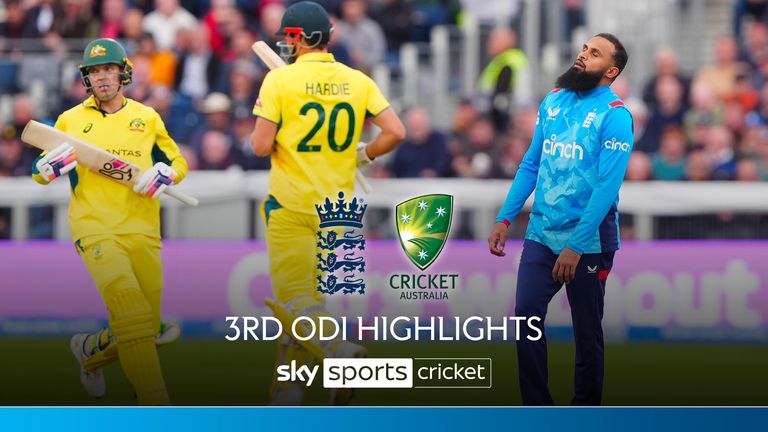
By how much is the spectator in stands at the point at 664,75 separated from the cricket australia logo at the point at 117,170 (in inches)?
200

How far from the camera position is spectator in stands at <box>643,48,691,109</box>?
12.1 meters

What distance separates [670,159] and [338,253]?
394 centimetres

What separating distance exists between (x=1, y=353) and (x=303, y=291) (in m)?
1.73

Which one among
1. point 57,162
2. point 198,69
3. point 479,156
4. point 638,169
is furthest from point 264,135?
point 198,69

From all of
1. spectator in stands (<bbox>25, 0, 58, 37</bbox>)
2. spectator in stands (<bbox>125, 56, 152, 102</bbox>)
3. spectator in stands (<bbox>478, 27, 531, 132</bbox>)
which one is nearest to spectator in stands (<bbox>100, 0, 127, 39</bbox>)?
Result: spectator in stands (<bbox>25, 0, 58, 37</bbox>)

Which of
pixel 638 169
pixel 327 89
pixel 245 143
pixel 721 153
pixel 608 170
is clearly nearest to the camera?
pixel 608 170

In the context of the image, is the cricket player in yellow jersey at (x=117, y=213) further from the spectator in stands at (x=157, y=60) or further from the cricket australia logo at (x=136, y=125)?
the spectator in stands at (x=157, y=60)

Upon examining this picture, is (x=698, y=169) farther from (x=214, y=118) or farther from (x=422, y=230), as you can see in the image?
(x=422, y=230)

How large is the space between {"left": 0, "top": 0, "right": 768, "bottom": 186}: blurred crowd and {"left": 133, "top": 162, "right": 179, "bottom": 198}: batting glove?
126cm

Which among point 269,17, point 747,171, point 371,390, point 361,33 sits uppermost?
point 269,17

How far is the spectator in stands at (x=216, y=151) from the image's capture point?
10484mm

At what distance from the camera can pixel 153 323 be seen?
8.09 meters

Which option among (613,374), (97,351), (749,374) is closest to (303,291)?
(97,351)

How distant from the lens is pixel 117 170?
26.1 feet
